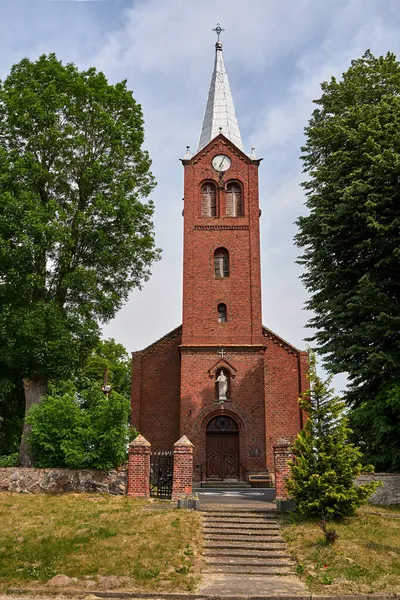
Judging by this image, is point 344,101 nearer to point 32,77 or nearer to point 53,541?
point 32,77

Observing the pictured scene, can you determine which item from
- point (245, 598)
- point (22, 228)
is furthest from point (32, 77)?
point (245, 598)

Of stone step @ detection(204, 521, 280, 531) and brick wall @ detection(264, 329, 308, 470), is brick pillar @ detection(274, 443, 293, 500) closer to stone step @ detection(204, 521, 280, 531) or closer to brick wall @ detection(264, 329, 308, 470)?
stone step @ detection(204, 521, 280, 531)

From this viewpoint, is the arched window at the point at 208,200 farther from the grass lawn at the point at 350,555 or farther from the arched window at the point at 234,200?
the grass lawn at the point at 350,555

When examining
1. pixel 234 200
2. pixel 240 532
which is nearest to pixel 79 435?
pixel 240 532

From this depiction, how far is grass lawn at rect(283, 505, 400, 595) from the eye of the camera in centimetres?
997

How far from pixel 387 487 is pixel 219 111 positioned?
77.1 feet

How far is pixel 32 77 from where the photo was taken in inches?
797

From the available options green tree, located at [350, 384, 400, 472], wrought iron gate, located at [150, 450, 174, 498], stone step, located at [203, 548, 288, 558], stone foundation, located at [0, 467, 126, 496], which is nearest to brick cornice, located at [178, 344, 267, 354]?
wrought iron gate, located at [150, 450, 174, 498]

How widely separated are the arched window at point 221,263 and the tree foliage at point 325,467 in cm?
1441

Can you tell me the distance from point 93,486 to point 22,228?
8.10 meters

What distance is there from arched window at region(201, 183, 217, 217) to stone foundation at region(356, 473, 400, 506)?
53.5 ft

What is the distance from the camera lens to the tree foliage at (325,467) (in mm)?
13086

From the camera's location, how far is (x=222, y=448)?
25.1 meters

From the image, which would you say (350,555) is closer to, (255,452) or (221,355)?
(255,452)
